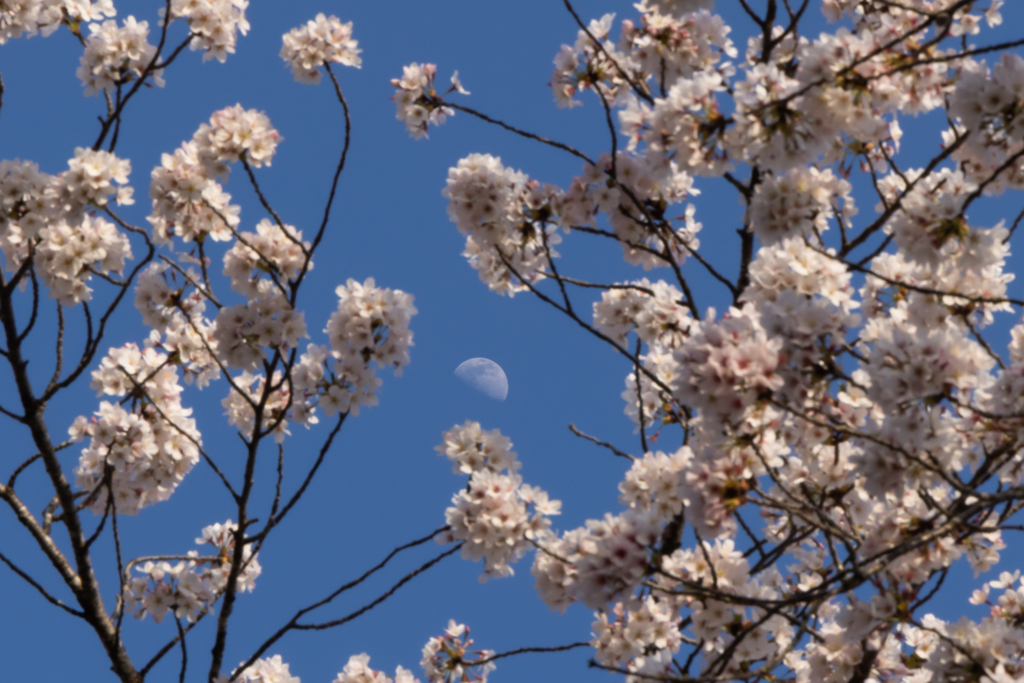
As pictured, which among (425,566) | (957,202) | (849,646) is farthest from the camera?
(849,646)

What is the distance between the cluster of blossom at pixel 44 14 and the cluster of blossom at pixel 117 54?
25cm

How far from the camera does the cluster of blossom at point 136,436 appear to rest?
18.2 feet

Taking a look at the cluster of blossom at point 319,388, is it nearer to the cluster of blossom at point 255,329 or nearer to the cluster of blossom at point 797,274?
the cluster of blossom at point 255,329

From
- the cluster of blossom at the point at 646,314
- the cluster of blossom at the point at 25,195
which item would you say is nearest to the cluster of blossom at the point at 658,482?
the cluster of blossom at the point at 646,314

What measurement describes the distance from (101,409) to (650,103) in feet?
12.1

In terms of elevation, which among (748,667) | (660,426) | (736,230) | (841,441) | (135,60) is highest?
(135,60)

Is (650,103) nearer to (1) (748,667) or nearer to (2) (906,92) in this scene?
(2) (906,92)

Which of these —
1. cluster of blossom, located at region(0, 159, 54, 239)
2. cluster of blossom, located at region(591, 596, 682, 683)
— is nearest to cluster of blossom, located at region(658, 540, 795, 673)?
cluster of blossom, located at region(591, 596, 682, 683)

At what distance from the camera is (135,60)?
5199 millimetres

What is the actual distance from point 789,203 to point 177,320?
11.3 ft

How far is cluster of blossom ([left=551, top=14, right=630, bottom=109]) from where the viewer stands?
17.1ft

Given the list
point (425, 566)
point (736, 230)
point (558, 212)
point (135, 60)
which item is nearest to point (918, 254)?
point (736, 230)

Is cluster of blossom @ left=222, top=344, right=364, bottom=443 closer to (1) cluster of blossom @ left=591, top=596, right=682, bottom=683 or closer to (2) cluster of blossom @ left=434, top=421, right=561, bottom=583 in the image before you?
(2) cluster of blossom @ left=434, top=421, right=561, bottom=583

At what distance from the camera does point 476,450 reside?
202 inches
